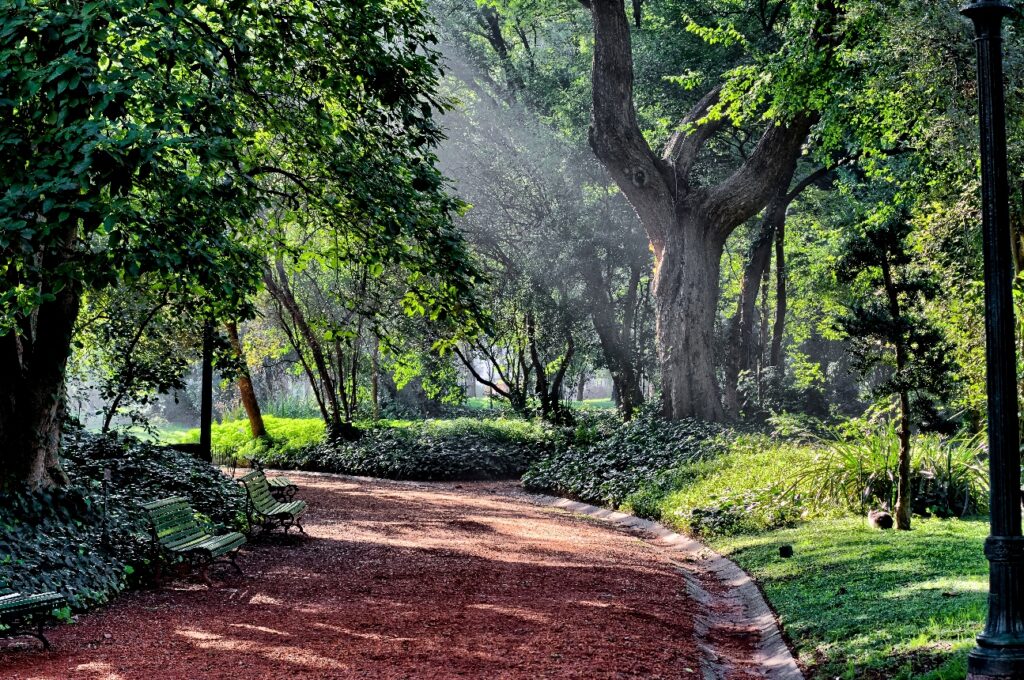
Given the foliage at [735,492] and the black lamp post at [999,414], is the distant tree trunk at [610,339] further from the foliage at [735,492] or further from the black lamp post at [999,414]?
the black lamp post at [999,414]

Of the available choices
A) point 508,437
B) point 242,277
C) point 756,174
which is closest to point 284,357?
point 508,437

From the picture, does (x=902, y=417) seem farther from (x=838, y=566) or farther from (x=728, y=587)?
(x=728, y=587)

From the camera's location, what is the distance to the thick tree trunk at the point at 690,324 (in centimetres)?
1964

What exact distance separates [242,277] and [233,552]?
301 centimetres

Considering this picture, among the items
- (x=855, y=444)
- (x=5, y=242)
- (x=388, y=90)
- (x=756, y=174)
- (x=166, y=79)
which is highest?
(x=756, y=174)

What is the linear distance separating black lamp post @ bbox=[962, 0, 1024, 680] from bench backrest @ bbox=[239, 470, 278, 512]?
866 centimetres

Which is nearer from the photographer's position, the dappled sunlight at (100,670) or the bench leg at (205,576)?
the dappled sunlight at (100,670)

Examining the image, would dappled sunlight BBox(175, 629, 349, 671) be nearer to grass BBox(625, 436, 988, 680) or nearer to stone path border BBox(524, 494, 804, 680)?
stone path border BBox(524, 494, 804, 680)

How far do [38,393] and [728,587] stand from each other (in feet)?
23.9

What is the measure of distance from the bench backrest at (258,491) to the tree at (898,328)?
7.24m

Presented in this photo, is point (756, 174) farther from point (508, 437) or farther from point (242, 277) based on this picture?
point (242, 277)

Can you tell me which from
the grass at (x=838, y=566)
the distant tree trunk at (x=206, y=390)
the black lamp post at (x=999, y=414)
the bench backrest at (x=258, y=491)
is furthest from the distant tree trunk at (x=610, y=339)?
the black lamp post at (x=999, y=414)

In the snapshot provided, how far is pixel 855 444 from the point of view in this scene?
1386 cm

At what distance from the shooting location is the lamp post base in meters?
4.87
